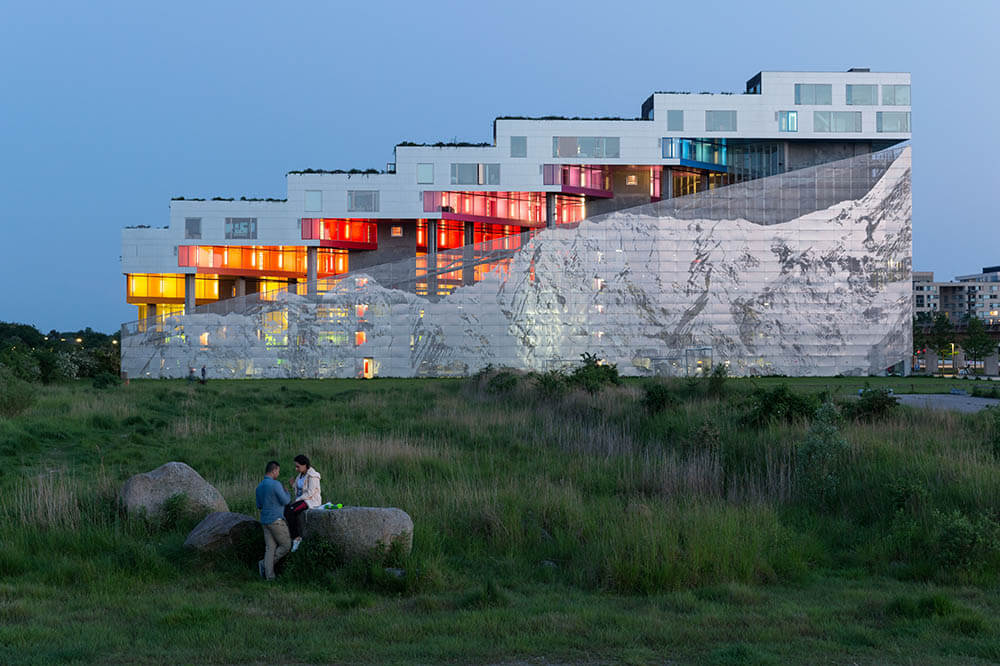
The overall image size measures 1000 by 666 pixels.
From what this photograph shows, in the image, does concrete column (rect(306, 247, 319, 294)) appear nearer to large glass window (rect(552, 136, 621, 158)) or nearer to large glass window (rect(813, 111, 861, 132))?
large glass window (rect(552, 136, 621, 158))

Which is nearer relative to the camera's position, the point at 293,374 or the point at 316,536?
the point at 316,536

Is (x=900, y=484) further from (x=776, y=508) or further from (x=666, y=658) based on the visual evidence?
(x=666, y=658)

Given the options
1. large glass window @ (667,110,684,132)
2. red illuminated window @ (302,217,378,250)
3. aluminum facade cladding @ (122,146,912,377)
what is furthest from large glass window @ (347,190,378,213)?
large glass window @ (667,110,684,132)

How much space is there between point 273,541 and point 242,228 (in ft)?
214

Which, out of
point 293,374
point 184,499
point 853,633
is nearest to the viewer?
point 853,633

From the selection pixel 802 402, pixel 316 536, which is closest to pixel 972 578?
pixel 316 536

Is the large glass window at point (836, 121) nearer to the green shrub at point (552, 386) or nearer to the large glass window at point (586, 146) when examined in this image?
the large glass window at point (586, 146)

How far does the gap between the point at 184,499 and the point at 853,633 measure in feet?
30.8

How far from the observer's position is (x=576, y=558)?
11.9 m

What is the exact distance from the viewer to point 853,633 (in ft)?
29.6

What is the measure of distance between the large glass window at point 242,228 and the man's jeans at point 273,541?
64772mm

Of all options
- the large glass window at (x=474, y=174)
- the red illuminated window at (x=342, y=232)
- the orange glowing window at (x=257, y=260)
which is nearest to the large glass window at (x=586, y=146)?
the large glass window at (x=474, y=174)

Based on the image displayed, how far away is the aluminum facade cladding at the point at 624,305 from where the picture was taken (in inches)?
2756

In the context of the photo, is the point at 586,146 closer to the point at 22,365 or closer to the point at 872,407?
the point at 22,365
